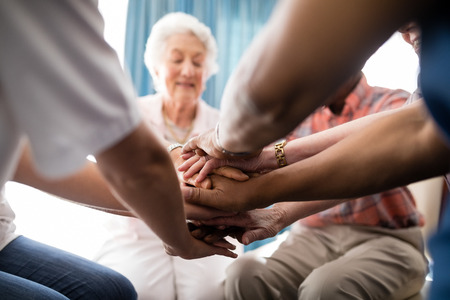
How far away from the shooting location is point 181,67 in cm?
249

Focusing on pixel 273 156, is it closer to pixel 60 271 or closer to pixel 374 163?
pixel 374 163

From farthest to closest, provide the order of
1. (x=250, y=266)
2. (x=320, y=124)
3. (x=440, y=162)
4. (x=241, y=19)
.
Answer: (x=241, y=19)
(x=320, y=124)
(x=250, y=266)
(x=440, y=162)

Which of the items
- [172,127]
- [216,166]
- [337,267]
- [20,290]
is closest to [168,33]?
[172,127]

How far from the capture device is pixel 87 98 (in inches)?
22.3

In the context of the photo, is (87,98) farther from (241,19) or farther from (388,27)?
(241,19)

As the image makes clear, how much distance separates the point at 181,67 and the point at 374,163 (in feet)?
5.96

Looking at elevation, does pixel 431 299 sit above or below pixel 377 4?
below

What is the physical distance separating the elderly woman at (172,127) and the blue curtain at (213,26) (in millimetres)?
572

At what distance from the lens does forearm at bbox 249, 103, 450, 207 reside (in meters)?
0.77

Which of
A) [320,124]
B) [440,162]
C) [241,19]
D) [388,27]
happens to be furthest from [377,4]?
[241,19]

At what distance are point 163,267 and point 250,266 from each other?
1.63ft

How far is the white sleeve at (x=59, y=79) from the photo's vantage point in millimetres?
534

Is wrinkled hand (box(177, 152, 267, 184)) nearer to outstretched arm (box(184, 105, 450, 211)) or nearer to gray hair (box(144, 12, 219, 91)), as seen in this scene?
outstretched arm (box(184, 105, 450, 211))

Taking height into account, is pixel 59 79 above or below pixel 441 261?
above
